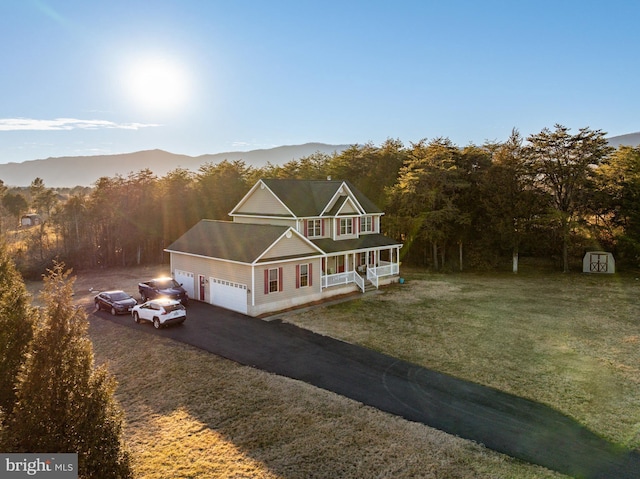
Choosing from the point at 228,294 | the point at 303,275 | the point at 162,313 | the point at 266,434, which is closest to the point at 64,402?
the point at 266,434

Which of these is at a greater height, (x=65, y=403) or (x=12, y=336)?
(x=12, y=336)

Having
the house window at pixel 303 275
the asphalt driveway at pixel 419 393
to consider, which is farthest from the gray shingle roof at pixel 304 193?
the asphalt driveway at pixel 419 393

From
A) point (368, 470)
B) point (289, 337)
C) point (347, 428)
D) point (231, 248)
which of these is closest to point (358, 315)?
point (289, 337)

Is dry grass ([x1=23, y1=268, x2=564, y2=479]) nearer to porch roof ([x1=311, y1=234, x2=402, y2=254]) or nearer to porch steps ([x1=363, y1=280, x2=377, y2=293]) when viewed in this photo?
porch roof ([x1=311, y1=234, x2=402, y2=254])

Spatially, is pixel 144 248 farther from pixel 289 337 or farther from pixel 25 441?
pixel 25 441

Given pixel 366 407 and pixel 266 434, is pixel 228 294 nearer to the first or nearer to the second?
pixel 366 407

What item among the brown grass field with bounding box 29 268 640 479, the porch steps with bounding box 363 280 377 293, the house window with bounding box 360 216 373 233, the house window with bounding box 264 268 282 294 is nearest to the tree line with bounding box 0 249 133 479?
the brown grass field with bounding box 29 268 640 479

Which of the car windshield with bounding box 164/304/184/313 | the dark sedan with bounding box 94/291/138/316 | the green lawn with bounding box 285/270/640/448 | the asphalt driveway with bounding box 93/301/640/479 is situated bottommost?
the green lawn with bounding box 285/270/640/448
